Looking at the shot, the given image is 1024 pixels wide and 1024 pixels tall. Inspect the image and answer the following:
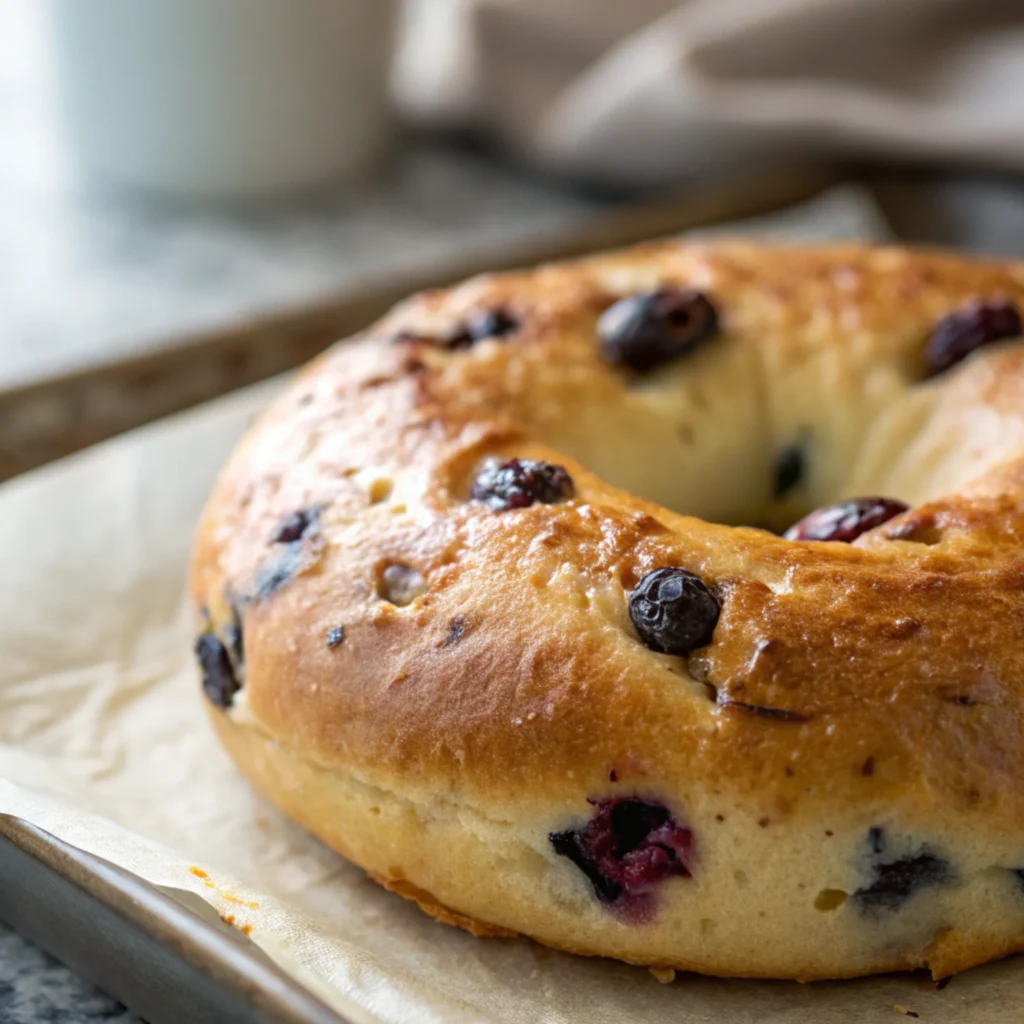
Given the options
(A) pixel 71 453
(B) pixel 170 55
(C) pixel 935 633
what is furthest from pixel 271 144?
(C) pixel 935 633

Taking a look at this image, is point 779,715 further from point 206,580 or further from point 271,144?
point 271,144

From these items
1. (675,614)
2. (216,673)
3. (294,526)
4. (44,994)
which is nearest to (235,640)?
(216,673)

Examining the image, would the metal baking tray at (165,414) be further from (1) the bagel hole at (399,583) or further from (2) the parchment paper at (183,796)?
(1) the bagel hole at (399,583)

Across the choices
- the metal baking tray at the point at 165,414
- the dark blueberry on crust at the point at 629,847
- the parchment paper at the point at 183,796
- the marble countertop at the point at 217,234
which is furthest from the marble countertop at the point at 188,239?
the dark blueberry on crust at the point at 629,847

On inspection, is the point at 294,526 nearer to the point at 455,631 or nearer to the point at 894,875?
the point at 455,631

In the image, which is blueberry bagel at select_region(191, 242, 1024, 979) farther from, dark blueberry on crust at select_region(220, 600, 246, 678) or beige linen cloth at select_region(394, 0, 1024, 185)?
beige linen cloth at select_region(394, 0, 1024, 185)

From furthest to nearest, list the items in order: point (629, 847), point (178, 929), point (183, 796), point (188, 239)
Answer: point (188, 239) < point (183, 796) < point (629, 847) < point (178, 929)
